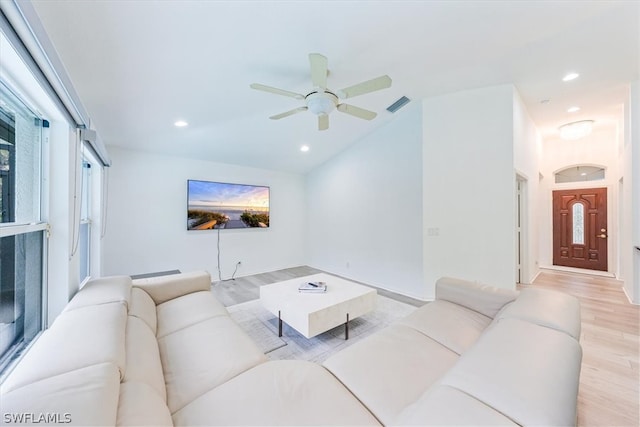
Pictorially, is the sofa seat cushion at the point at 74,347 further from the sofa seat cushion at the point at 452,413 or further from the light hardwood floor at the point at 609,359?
the light hardwood floor at the point at 609,359

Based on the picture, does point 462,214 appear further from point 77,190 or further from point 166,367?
point 77,190

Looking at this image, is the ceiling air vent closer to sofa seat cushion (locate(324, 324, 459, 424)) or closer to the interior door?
sofa seat cushion (locate(324, 324, 459, 424))

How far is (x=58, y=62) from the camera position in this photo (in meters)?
1.28

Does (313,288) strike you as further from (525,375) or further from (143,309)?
(525,375)

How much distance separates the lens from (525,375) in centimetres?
83

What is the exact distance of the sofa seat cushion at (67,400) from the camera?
0.64 meters

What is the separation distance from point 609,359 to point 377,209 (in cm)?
295

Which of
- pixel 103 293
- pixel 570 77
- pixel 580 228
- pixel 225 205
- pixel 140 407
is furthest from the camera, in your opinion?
pixel 580 228

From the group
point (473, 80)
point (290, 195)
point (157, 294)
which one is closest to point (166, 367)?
point (157, 294)

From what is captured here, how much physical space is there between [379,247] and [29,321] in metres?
3.95

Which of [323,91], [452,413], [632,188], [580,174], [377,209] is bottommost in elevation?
[452,413]

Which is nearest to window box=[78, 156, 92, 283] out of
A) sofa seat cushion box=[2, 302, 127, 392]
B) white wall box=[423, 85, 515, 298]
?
sofa seat cushion box=[2, 302, 127, 392]

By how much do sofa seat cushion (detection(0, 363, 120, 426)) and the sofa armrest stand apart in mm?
1628

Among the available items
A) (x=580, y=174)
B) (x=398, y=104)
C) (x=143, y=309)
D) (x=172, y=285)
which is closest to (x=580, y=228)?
(x=580, y=174)
